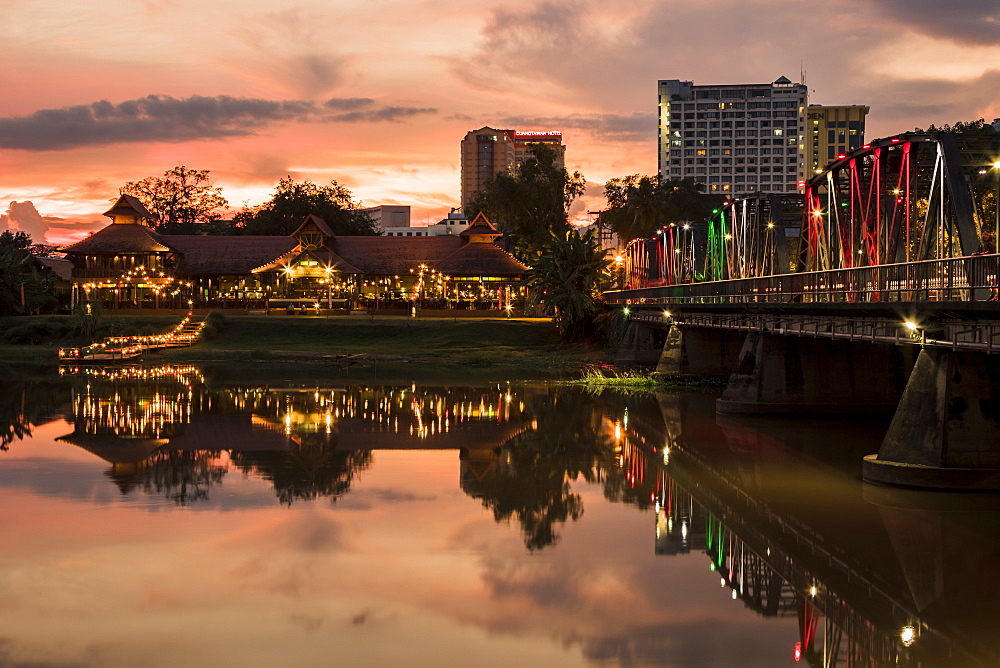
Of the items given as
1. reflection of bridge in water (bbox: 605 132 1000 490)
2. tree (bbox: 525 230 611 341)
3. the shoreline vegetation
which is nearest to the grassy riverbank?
the shoreline vegetation

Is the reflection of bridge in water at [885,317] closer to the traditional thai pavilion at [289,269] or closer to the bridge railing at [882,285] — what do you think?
the bridge railing at [882,285]

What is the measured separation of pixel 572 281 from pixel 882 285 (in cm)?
4218

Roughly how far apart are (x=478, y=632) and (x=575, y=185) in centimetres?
10416

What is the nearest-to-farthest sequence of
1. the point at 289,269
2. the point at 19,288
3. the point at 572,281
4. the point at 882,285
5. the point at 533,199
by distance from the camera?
the point at 882,285
the point at 572,281
the point at 19,288
the point at 289,269
the point at 533,199

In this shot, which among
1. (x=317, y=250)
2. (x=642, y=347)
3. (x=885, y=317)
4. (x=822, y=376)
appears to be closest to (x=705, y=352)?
(x=642, y=347)

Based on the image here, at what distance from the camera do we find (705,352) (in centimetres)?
4947

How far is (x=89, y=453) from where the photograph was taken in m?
28.5

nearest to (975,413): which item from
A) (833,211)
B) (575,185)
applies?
(833,211)

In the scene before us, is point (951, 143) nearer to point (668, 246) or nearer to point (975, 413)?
point (975, 413)

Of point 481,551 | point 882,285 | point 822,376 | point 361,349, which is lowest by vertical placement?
point 481,551

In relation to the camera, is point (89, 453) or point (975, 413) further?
point (89, 453)

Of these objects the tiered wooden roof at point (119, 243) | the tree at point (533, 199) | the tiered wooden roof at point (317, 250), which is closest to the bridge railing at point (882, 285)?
the tiered wooden roof at point (317, 250)

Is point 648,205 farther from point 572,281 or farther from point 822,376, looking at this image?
point 822,376

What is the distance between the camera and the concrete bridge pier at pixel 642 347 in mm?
59562
